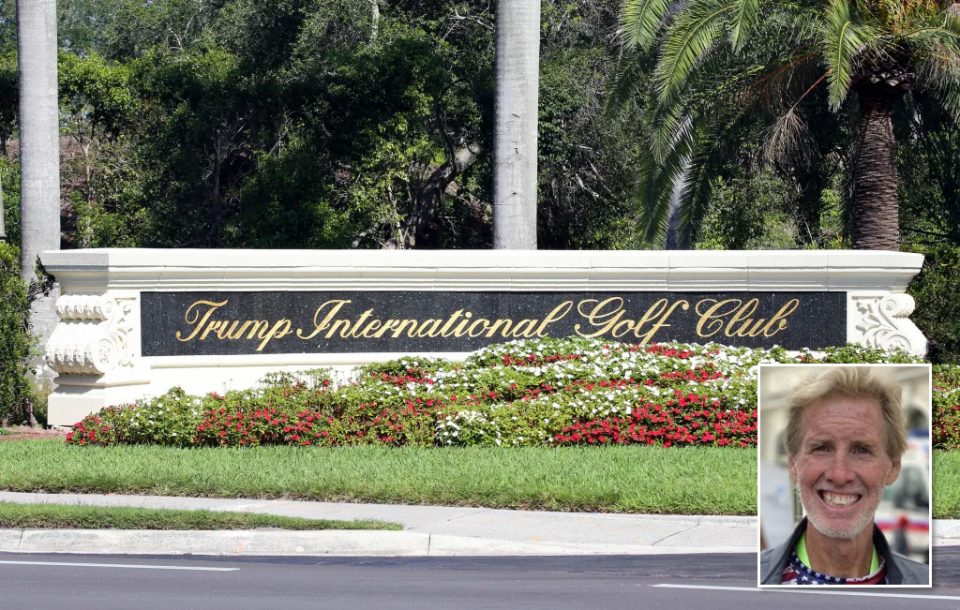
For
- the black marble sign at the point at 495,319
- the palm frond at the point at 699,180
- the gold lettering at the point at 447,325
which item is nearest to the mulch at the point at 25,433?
the black marble sign at the point at 495,319

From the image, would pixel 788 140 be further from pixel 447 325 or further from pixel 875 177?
pixel 447 325

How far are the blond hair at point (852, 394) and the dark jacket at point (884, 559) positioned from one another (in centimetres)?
37

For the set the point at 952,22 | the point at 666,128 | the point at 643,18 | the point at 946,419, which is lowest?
the point at 946,419

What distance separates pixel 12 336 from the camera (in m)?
16.9

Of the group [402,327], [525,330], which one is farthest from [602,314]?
[402,327]

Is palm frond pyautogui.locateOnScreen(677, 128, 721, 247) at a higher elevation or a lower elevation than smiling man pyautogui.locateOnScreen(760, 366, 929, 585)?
higher

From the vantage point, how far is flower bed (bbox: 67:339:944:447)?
1418 centimetres

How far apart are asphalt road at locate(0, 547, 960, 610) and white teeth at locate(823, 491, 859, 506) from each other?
2.17 metres

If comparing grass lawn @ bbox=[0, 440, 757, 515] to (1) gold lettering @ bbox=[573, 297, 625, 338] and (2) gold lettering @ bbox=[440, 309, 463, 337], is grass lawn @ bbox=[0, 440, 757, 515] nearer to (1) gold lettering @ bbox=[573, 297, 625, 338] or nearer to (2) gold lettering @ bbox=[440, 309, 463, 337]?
(2) gold lettering @ bbox=[440, 309, 463, 337]

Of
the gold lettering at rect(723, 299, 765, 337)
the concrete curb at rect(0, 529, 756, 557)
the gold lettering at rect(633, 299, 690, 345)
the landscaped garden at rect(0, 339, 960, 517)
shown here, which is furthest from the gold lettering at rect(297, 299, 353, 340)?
the concrete curb at rect(0, 529, 756, 557)

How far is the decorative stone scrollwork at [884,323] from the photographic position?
17250 mm

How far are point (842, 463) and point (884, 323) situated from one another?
40.8ft

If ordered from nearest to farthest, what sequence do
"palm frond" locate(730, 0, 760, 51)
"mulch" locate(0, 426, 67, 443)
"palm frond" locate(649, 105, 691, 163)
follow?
"mulch" locate(0, 426, 67, 443)
"palm frond" locate(730, 0, 760, 51)
"palm frond" locate(649, 105, 691, 163)

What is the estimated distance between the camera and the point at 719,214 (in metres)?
30.6
